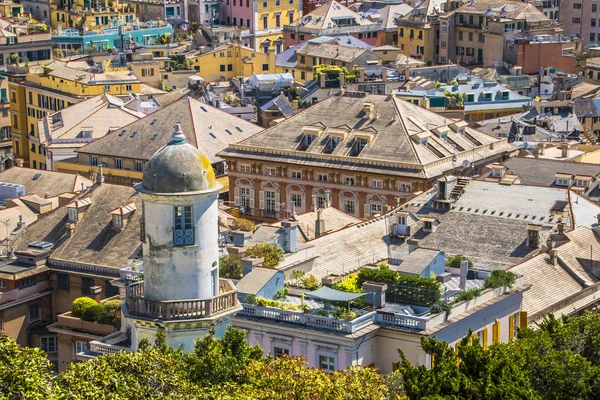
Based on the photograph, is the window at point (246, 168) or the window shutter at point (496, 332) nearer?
the window shutter at point (496, 332)

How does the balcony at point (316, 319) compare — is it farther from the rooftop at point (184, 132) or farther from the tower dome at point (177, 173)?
the rooftop at point (184, 132)

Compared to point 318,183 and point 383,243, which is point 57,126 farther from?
point 383,243

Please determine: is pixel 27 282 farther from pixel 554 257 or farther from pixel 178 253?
pixel 178 253

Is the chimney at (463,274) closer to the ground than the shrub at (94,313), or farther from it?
farther from it

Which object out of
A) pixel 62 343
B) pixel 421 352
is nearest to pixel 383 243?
pixel 62 343

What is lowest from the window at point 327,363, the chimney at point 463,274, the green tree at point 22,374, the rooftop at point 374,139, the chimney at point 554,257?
the rooftop at point 374,139

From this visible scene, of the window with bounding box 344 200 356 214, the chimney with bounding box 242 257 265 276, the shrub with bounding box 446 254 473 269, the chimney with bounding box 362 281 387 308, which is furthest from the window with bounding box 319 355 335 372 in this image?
Result: the window with bounding box 344 200 356 214

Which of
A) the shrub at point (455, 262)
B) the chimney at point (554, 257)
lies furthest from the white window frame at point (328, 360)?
the chimney at point (554, 257)
